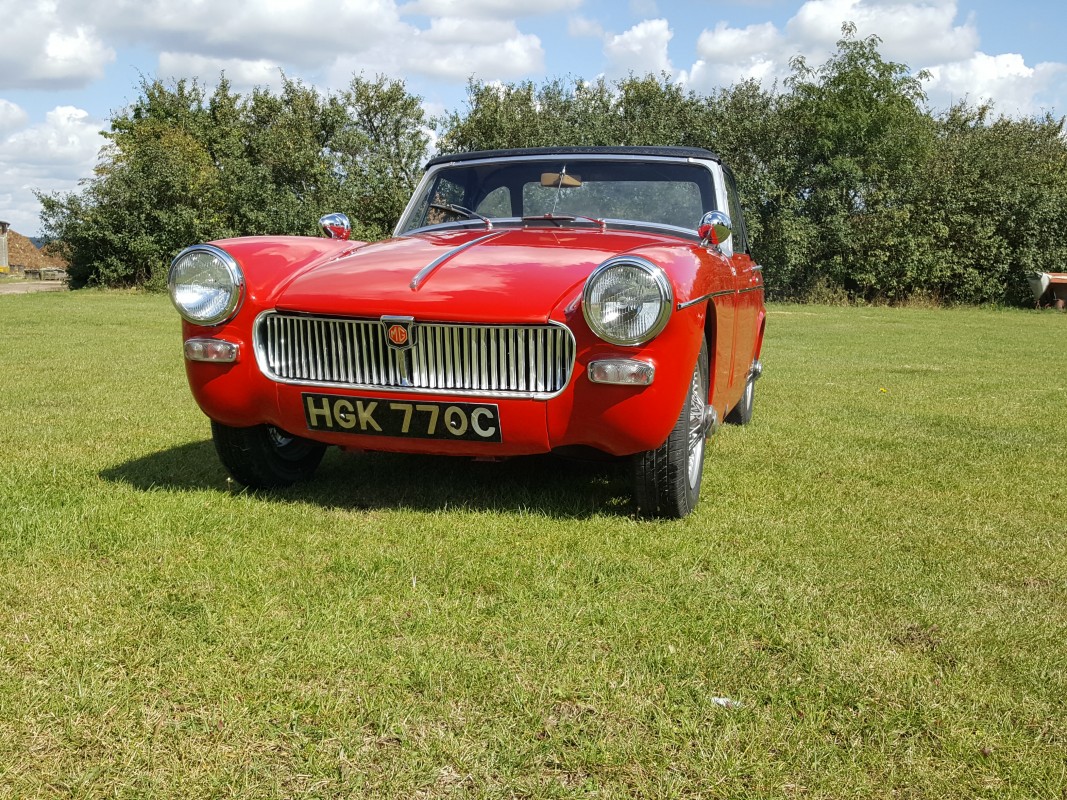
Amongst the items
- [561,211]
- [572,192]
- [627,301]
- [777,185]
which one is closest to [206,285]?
[627,301]

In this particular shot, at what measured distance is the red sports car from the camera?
3438mm

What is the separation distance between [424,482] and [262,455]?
72cm

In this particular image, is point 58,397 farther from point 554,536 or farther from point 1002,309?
point 1002,309

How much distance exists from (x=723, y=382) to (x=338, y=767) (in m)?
2.95

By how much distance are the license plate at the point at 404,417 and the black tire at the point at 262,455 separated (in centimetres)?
46

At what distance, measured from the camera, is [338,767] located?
6.47 feet

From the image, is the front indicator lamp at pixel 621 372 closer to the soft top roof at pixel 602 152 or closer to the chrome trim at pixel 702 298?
the chrome trim at pixel 702 298

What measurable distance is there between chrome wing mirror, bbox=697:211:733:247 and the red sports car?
0.24m

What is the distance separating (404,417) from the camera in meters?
3.54

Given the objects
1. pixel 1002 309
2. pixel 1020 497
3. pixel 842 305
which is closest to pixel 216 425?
pixel 1020 497

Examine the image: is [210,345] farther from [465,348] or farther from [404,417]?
[465,348]

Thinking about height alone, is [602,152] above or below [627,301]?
above

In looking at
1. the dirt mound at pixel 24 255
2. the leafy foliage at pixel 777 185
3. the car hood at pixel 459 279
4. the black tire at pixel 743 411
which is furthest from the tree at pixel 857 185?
the dirt mound at pixel 24 255

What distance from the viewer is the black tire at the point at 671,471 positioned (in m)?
3.65
